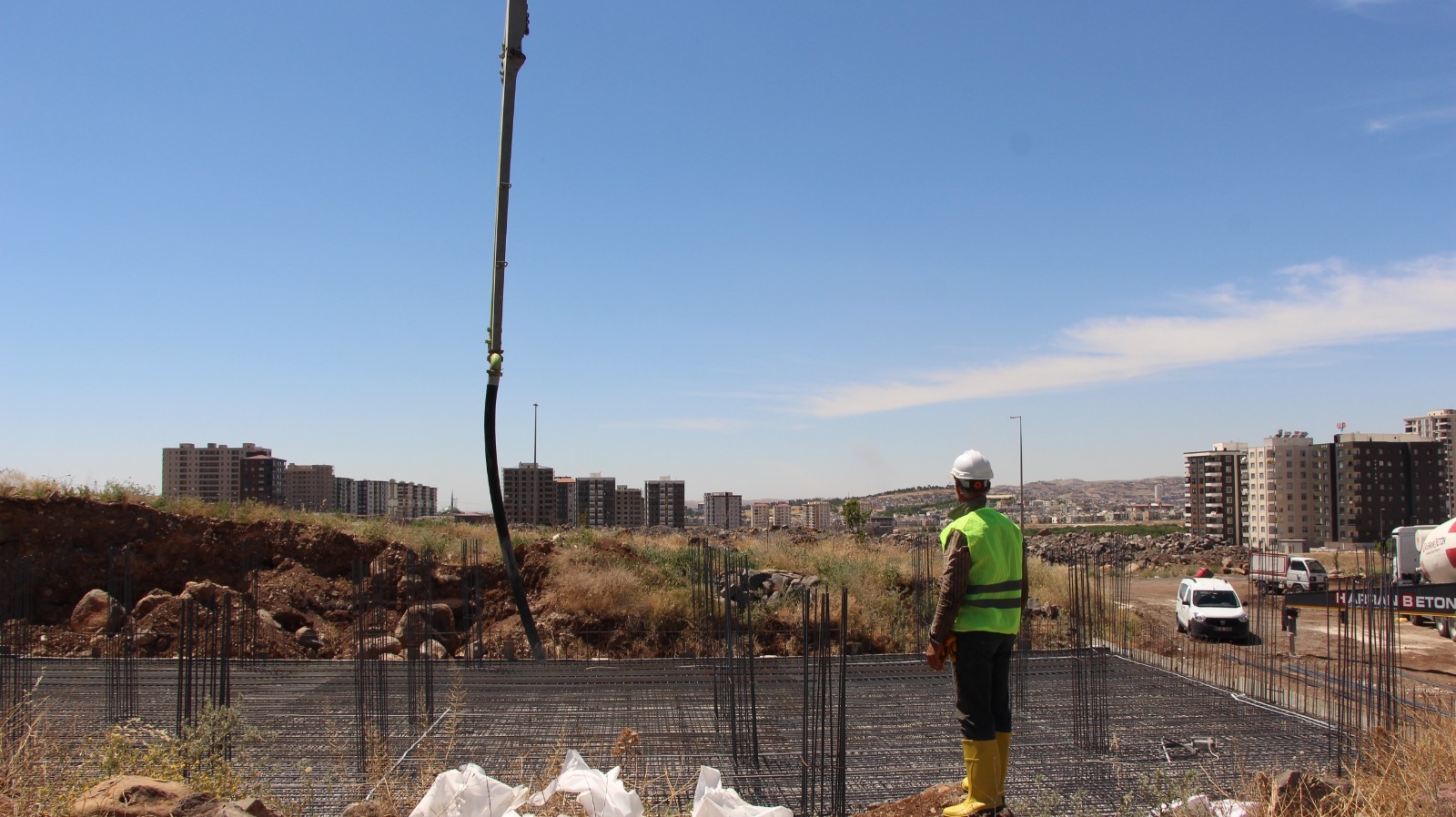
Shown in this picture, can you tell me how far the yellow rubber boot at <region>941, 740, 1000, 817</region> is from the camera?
4.10m

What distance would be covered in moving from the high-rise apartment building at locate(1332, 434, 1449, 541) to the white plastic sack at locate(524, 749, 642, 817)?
69.3 metres

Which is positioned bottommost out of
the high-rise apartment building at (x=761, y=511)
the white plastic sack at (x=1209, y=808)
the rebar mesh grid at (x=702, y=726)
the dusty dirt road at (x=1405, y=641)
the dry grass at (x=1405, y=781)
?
the high-rise apartment building at (x=761, y=511)

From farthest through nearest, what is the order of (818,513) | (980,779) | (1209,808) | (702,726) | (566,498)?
1. (818,513)
2. (566,498)
3. (702,726)
4. (980,779)
5. (1209,808)

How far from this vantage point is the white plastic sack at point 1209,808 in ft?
12.7

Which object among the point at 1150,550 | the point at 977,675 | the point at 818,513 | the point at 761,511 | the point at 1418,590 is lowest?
the point at 761,511

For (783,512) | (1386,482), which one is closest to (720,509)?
(783,512)

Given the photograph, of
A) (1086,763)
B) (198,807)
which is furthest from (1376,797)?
(198,807)

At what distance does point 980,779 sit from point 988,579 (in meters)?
0.86

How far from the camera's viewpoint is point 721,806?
402 centimetres

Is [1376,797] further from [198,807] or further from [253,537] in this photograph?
[253,537]

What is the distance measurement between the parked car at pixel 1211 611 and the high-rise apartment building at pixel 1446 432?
192ft

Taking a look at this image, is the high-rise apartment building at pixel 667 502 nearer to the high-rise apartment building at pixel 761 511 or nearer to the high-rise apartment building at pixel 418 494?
the high-rise apartment building at pixel 418 494

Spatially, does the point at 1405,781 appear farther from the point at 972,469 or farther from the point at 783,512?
the point at 783,512

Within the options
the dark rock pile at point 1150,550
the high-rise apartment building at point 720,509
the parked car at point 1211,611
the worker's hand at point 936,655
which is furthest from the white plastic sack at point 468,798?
the high-rise apartment building at point 720,509
